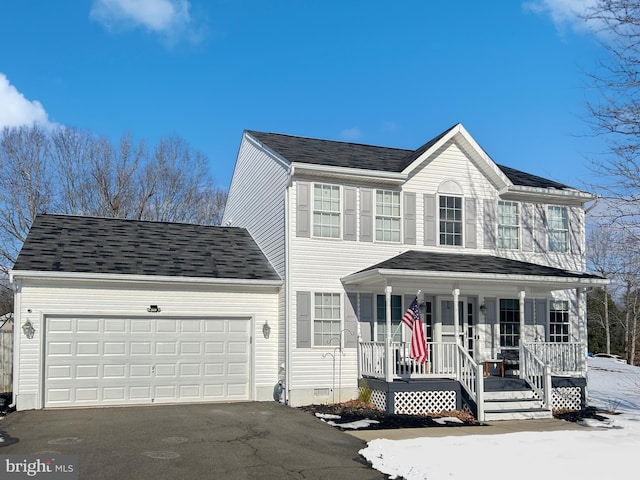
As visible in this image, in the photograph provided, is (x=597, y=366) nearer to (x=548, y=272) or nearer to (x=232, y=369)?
(x=548, y=272)

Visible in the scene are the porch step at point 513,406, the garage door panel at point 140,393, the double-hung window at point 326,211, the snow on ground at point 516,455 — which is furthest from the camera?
the double-hung window at point 326,211

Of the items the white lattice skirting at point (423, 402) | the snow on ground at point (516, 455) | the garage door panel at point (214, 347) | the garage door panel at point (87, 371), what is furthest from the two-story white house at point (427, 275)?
the garage door panel at point (87, 371)

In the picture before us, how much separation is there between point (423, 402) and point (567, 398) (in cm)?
391

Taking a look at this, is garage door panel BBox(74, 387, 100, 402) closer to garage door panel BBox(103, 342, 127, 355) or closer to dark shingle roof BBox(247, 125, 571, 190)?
garage door panel BBox(103, 342, 127, 355)

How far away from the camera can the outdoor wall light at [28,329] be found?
14281 mm

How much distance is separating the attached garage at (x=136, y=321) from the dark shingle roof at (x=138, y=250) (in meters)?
0.03

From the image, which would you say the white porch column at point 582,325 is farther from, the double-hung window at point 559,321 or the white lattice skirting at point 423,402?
the white lattice skirting at point 423,402

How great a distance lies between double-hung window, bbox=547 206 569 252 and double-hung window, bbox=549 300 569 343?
5.15 feet

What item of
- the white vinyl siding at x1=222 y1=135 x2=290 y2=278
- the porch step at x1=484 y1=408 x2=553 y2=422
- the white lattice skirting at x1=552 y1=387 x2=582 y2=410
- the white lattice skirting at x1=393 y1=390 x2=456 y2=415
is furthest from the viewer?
the white vinyl siding at x1=222 y1=135 x2=290 y2=278

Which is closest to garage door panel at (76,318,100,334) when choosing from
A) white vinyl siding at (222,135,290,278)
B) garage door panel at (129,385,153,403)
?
garage door panel at (129,385,153,403)

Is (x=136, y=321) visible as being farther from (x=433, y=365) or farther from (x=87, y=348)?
(x=433, y=365)

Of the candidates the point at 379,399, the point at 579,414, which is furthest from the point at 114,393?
the point at 579,414

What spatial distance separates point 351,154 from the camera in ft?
60.0

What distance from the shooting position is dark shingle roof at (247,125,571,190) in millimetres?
16906
